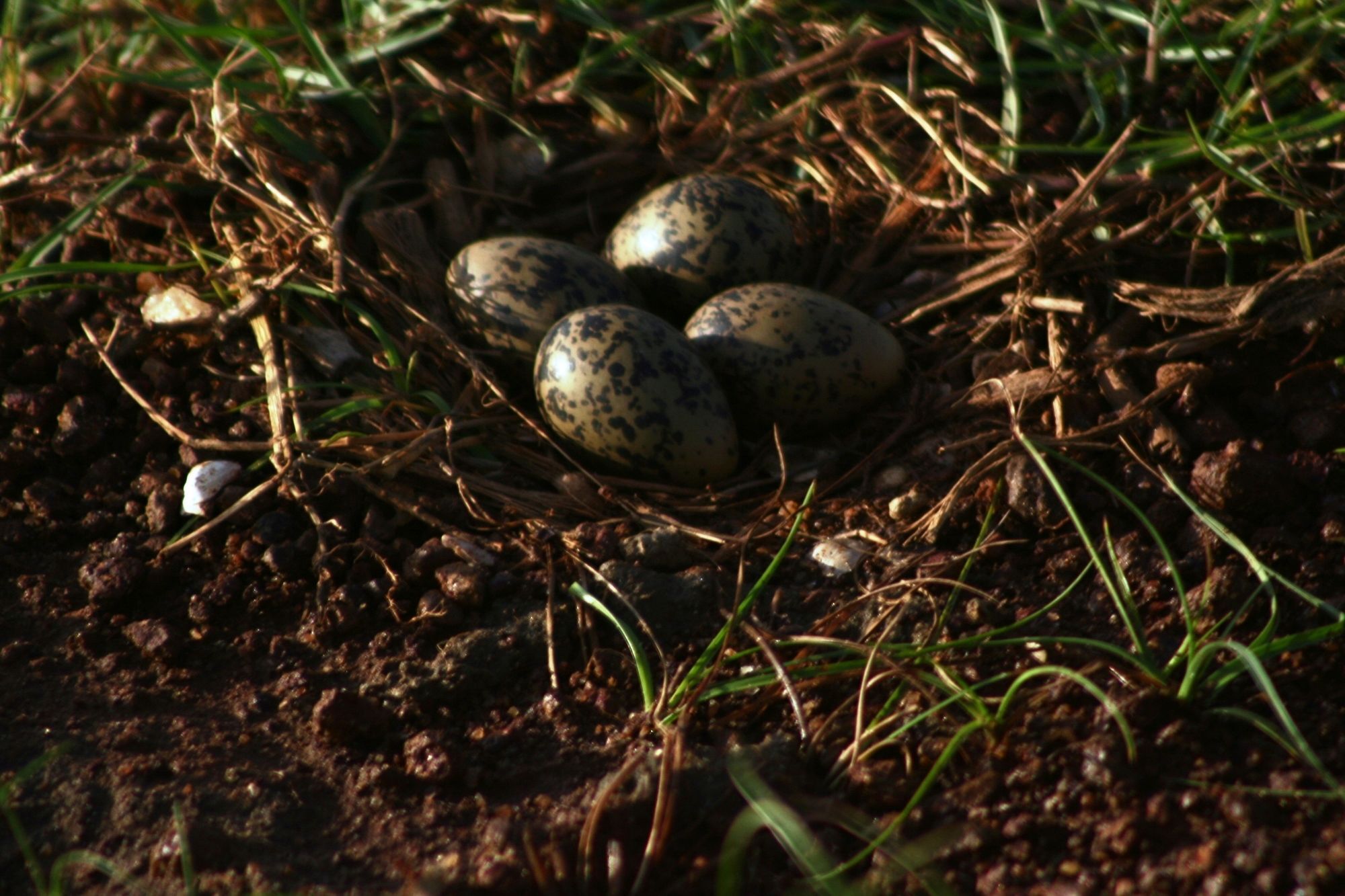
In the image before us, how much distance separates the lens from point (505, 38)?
11.1ft

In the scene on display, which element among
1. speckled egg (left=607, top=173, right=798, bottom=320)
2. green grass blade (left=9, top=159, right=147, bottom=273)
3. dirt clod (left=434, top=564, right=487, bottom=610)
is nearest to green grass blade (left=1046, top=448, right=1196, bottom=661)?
speckled egg (left=607, top=173, right=798, bottom=320)

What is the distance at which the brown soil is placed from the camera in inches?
66.6

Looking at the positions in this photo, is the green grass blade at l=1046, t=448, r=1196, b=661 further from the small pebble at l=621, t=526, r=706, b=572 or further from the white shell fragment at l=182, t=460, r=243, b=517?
the white shell fragment at l=182, t=460, r=243, b=517

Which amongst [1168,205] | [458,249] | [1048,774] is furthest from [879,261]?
[1048,774]

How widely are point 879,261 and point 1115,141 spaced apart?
0.66 meters

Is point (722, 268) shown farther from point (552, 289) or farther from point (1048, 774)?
point (1048, 774)

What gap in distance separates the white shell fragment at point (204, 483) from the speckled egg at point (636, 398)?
72 centimetres

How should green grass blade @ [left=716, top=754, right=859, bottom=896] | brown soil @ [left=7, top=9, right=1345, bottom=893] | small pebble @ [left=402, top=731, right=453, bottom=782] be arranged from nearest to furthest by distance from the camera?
green grass blade @ [left=716, top=754, right=859, bottom=896], brown soil @ [left=7, top=9, right=1345, bottom=893], small pebble @ [left=402, top=731, right=453, bottom=782]

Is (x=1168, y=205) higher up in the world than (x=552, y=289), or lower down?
higher up

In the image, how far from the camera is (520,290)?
9.00ft

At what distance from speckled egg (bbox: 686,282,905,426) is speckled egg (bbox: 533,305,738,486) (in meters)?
0.10

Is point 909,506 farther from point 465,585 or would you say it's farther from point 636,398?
point 465,585

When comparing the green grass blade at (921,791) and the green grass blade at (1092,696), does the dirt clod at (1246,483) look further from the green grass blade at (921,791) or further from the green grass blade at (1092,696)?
the green grass blade at (921,791)

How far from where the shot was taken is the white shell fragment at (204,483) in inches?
96.4
